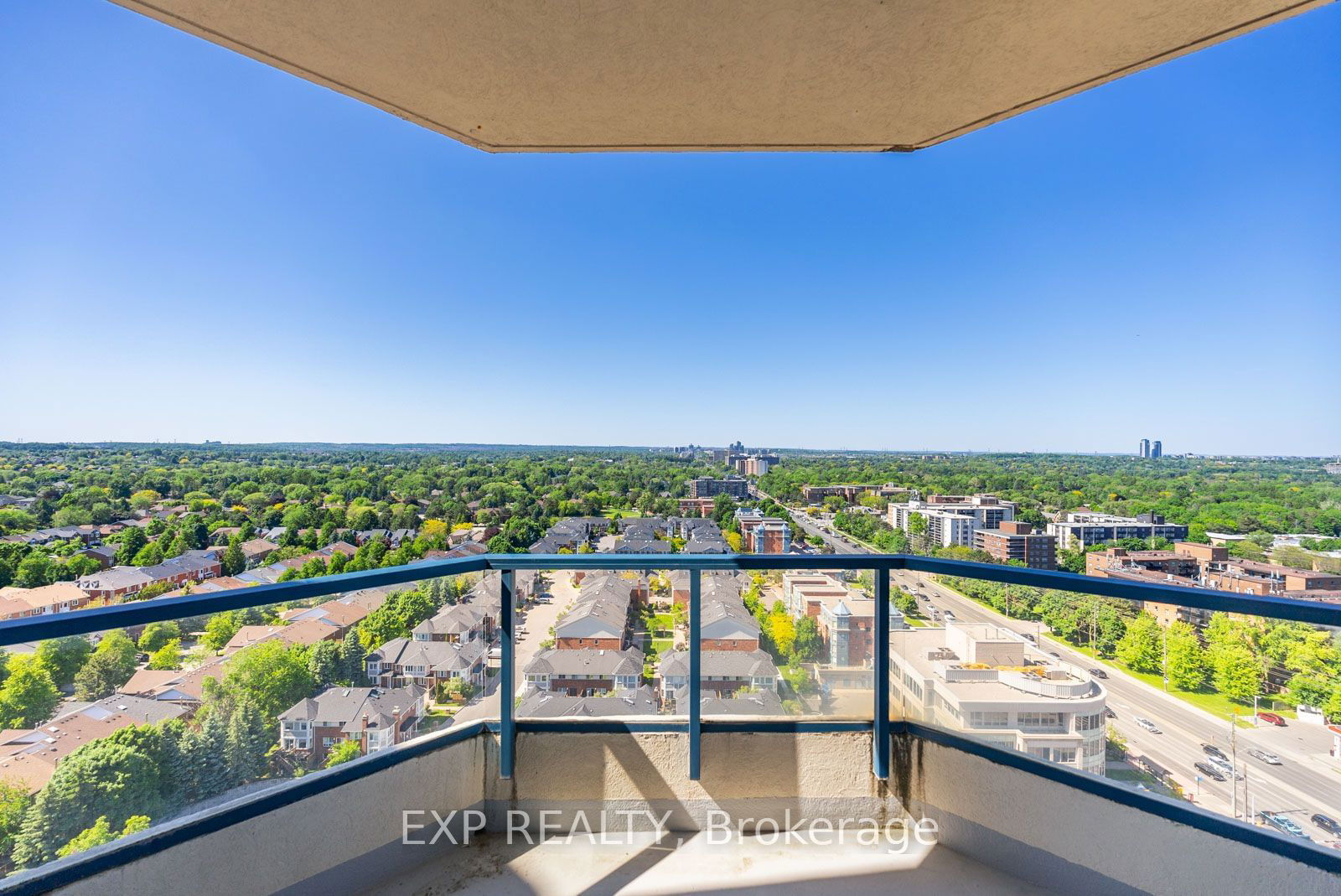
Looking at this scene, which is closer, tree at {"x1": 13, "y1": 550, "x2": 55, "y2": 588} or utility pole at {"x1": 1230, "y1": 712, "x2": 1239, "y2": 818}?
utility pole at {"x1": 1230, "y1": 712, "x2": 1239, "y2": 818}

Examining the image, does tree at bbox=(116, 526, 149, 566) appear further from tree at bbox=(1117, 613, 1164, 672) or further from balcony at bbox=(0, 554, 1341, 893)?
tree at bbox=(1117, 613, 1164, 672)

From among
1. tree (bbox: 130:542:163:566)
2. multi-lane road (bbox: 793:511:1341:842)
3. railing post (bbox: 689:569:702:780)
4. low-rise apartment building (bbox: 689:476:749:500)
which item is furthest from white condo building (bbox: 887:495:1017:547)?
tree (bbox: 130:542:163:566)

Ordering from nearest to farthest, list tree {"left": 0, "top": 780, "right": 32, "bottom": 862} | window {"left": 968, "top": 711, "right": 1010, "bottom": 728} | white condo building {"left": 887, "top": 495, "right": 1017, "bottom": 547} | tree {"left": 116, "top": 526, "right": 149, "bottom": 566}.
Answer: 1. tree {"left": 0, "top": 780, "right": 32, "bottom": 862}
2. window {"left": 968, "top": 711, "right": 1010, "bottom": 728}
3. white condo building {"left": 887, "top": 495, "right": 1017, "bottom": 547}
4. tree {"left": 116, "top": 526, "right": 149, "bottom": 566}

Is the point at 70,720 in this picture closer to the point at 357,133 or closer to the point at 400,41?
the point at 400,41

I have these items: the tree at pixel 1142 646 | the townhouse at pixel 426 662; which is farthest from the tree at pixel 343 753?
the tree at pixel 1142 646

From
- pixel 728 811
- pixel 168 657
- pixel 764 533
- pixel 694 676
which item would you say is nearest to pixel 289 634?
pixel 168 657

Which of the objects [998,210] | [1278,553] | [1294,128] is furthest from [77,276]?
[1294,128]

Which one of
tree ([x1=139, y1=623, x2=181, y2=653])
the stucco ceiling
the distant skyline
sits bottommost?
tree ([x1=139, y1=623, x2=181, y2=653])

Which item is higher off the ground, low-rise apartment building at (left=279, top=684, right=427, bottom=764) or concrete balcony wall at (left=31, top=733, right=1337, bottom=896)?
low-rise apartment building at (left=279, top=684, right=427, bottom=764)

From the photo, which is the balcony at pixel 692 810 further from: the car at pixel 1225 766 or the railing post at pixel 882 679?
the car at pixel 1225 766
